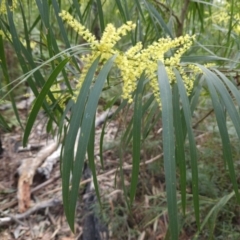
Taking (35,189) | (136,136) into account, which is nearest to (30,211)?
(35,189)

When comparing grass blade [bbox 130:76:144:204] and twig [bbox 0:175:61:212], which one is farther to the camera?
twig [bbox 0:175:61:212]

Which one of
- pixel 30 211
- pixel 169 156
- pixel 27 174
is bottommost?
pixel 30 211

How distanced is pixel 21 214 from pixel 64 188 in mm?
1451

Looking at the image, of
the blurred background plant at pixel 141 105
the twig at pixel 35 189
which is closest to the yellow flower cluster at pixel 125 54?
the blurred background plant at pixel 141 105

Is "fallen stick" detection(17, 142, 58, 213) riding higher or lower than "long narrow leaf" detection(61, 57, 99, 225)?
lower

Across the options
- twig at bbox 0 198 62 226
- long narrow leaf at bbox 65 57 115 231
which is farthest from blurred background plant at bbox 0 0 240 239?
twig at bbox 0 198 62 226

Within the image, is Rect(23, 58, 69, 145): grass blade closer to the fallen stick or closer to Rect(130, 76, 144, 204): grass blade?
Rect(130, 76, 144, 204): grass blade

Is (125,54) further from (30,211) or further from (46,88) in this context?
(30,211)

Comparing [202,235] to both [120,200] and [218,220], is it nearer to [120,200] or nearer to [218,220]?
[218,220]

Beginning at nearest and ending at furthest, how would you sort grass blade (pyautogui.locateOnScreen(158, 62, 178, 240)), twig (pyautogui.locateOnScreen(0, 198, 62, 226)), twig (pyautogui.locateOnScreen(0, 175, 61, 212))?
grass blade (pyautogui.locateOnScreen(158, 62, 178, 240)) → twig (pyautogui.locateOnScreen(0, 198, 62, 226)) → twig (pyautogui.locateOnScreen(0, 175, 61, 212))

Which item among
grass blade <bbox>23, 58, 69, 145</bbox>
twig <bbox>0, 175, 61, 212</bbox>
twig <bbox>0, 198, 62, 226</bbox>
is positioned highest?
grass blade <bbox>23, 58, 69, 145</bbox>

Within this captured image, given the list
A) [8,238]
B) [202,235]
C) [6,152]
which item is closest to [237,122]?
[202,235]

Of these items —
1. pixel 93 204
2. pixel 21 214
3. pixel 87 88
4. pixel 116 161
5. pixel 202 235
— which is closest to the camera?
pixel 87 88

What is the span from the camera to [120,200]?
67.0 inches
